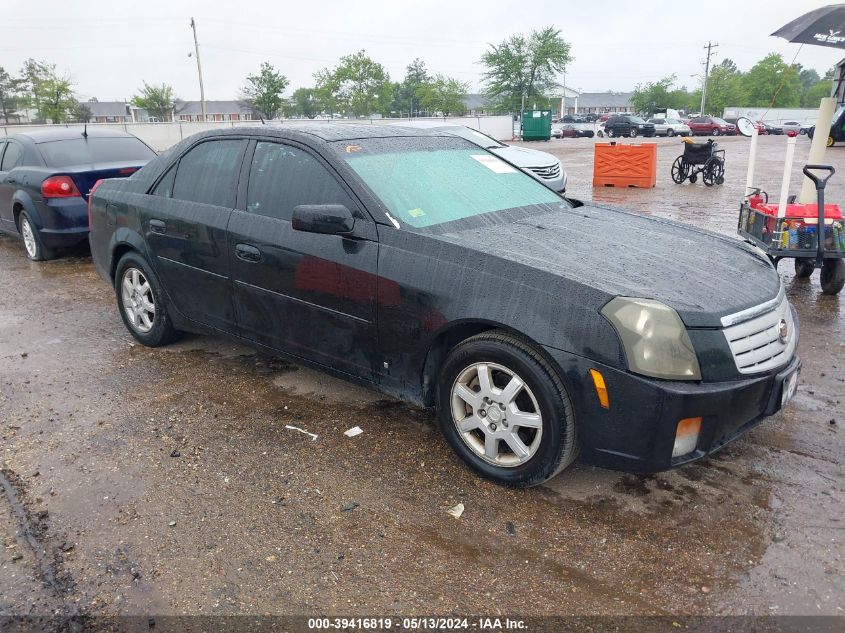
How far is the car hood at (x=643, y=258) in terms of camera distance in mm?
2881

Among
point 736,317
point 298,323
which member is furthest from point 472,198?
point 736,317

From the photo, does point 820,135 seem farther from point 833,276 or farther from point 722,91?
point 722,91

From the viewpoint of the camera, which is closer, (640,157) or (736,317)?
(736,317)

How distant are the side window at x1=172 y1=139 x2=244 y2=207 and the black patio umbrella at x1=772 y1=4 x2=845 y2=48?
7330 mm

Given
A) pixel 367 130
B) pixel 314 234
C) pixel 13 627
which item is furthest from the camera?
pixel 367 130

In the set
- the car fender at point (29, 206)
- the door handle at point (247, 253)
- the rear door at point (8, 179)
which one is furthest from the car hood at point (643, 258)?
the rear door at point (8, 179)

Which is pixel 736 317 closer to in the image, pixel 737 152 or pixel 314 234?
pixel 314 234

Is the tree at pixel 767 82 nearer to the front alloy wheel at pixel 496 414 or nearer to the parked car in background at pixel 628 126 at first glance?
the parked car in background at pixel 628 126

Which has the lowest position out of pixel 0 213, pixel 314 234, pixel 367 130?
pixel 0 213

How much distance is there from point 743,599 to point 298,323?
2.60m

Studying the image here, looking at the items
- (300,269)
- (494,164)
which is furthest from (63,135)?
(494,164)

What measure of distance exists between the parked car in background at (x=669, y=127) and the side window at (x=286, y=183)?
51.8 metres

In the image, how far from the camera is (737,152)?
→ 96.4 feet

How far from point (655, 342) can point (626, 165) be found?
1436 centimetres
